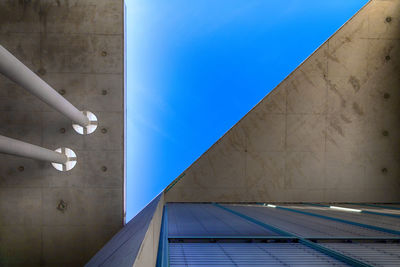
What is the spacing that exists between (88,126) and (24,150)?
393cm

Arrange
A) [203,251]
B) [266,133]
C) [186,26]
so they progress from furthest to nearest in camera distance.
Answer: [186,26], [266,133], [203,251]

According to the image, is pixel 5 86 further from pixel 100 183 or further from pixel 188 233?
pixel 188 233

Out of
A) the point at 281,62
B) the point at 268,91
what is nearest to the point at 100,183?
the point at 268,91

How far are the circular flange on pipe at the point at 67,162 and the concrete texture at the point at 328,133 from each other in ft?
15.6

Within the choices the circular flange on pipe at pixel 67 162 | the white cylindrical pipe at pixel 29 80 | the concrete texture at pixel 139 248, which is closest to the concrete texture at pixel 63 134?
the circular flange on pipe at pixel 67 162

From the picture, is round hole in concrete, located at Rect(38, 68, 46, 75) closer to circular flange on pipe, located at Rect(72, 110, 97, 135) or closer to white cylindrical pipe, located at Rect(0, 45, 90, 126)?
circular flange on pipe, located at Rect(72, 110, 97, 135)

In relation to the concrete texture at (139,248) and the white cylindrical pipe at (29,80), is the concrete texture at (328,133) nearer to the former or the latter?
the white cylindrical pipe at (29,80)

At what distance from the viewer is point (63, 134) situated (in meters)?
12.6

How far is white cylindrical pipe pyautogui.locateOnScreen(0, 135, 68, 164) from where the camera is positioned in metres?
7.70

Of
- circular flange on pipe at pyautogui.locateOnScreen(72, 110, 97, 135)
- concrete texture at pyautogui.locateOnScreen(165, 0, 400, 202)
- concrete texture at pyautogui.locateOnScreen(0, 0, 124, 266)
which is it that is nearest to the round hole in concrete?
concrete texture at pyautogui.locateOnScreen(0, 0, 124, 266)

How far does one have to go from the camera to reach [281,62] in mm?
23734

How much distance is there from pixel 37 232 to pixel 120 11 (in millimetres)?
9607

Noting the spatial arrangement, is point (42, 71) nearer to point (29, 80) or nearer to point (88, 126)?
point (88, 126)

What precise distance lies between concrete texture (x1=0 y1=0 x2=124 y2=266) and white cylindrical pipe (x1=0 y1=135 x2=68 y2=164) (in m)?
1.41
